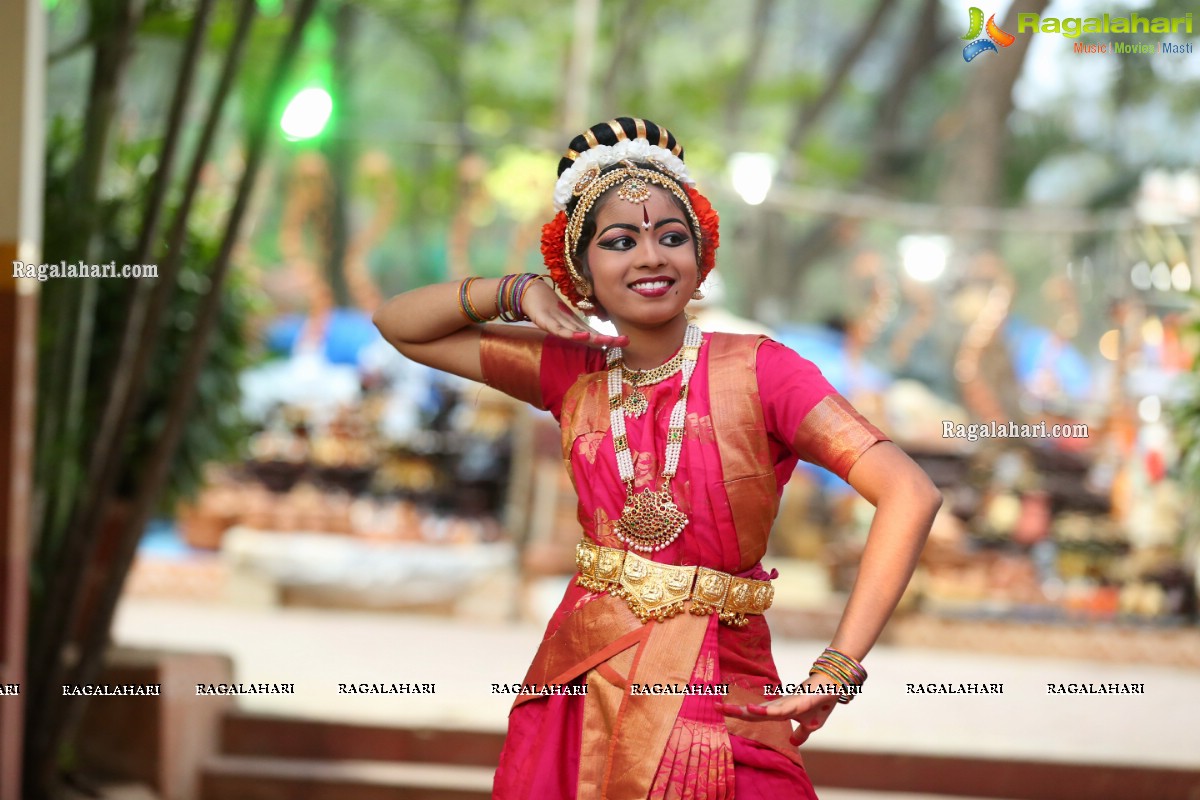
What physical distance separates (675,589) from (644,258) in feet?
1.82

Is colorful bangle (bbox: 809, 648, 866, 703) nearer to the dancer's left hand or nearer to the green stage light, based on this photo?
the dancer's left hand

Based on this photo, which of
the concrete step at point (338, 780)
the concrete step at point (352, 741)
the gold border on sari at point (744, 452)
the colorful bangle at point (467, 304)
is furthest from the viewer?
the concrete step at point (352, 741)

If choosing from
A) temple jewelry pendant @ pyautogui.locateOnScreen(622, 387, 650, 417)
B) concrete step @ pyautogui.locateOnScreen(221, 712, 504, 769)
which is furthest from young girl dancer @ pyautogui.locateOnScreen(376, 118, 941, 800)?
concrete step @ pyautogui.locateOnScreen(221, 712, 504, 769)

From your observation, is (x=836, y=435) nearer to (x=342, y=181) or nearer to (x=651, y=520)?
(x=651, y=520)

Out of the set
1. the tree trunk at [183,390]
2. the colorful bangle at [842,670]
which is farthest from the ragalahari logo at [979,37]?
the colorful bangle at [842,670]

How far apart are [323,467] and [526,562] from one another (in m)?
2.83

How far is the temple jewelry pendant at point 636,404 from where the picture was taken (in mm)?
2436

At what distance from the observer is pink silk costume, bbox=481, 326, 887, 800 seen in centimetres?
229

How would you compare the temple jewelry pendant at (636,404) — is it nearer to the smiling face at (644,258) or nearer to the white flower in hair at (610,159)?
the smiling face at (644,258)

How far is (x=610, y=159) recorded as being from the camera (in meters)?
2.49

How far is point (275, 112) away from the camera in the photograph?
481cm

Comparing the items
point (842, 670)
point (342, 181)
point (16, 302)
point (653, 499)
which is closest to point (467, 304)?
point (653, 499)

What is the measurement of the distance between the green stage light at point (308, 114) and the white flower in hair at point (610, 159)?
227 cm

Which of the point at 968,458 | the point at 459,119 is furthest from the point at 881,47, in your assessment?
the point at 968,458
